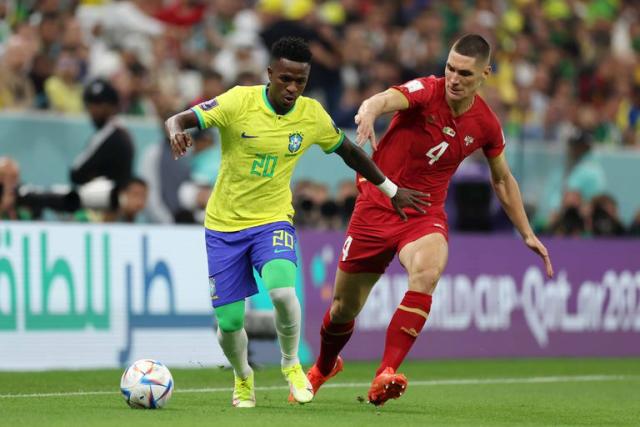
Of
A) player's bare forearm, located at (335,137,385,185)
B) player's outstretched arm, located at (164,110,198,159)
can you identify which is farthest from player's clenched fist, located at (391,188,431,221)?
player's outstretched arm, located at (164,110,198,159)

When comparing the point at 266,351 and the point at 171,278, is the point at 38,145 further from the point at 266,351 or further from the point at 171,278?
the point at 266,351

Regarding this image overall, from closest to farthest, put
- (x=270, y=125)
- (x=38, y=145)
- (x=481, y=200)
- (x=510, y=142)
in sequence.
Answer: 1. (x=270, y=125)
2. (x=38, y=145)
3. (x=481, y=200)
4. (x=510, y=142)

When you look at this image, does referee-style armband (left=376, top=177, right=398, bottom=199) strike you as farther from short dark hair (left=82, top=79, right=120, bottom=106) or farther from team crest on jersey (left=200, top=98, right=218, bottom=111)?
short dark hair (left=82, top=79, right=120, bottom=106)

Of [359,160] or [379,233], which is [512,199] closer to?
[379,233]

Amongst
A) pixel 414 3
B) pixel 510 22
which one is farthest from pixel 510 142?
pixel 510 22

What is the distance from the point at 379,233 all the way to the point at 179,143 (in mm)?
2427

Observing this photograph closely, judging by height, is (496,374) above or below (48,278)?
below

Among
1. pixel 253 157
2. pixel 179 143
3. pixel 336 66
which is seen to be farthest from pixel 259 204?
pixel 336 66

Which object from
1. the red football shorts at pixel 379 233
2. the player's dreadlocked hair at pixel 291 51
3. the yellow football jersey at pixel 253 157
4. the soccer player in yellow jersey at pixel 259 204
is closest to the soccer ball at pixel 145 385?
the soccer player in yellow jersey at pixel 259 204

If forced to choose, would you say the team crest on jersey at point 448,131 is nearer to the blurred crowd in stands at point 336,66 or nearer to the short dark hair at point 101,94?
the blurred crowd in stands at point 336,66

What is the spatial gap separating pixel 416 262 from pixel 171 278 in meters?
5.16

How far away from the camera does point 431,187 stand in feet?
35.8

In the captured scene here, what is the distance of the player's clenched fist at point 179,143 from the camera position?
8.86 meters

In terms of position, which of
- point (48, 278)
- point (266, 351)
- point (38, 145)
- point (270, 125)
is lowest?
point (266, 351)
